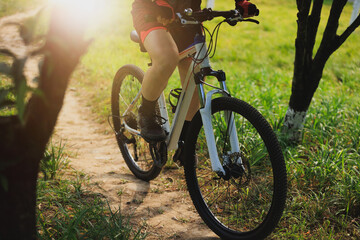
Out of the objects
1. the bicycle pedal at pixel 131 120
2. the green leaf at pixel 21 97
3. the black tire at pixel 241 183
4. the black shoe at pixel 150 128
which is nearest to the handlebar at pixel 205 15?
the black tire at pixel 241 183

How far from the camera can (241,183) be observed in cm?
252

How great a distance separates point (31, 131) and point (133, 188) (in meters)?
1.77

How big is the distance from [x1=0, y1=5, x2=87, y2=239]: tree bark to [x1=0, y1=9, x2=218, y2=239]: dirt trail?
1.06ft

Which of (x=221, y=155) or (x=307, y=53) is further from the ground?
(x=307, y=53)

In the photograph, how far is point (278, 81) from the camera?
551 cm

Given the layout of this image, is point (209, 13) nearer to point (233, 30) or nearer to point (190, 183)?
point (190, 183)

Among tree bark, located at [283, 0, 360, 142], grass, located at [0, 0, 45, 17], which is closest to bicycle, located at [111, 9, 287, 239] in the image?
tree bark, located at [283, 0, 360, 142]

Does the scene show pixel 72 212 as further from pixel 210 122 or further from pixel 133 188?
pixel 210 122

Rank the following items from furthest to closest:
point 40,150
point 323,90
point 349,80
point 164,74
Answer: point 349,80 → point 323,90 → point 164,74 → point 40,150

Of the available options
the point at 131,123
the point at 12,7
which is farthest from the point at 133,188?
the point at 12,7

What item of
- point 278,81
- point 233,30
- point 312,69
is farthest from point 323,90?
point 233,30

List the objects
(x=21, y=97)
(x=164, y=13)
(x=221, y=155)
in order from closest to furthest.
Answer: (x=21, y=97) < (x=164, y=13) < (x=221, y=155)

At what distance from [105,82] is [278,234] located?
384 cm

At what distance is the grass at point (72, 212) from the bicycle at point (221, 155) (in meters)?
0.52
